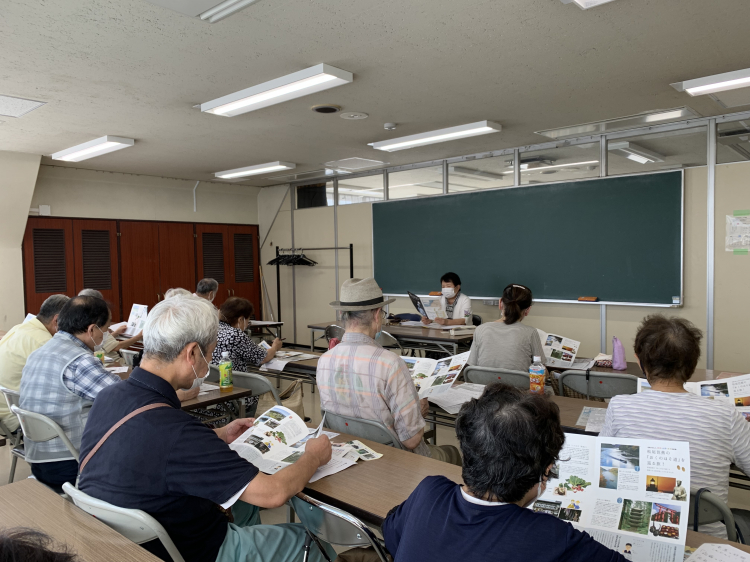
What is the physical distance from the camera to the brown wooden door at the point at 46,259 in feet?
22.5

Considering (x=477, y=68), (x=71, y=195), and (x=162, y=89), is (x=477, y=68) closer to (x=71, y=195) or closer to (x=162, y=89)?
(x=162, y=89)

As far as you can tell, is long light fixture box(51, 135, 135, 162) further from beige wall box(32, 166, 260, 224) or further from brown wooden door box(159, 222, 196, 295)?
brown wooden door box(159, 222, 196, 295)

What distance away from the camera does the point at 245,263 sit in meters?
9.27

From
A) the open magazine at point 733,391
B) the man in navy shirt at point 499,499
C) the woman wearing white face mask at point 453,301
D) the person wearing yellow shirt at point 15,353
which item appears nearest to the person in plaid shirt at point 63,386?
the person wearing yellow shirt at point 15,353

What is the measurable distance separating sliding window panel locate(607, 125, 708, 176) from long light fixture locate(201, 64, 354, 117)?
11.1ft

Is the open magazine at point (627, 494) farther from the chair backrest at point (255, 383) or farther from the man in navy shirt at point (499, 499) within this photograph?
the chair backrest at point (255, 383)

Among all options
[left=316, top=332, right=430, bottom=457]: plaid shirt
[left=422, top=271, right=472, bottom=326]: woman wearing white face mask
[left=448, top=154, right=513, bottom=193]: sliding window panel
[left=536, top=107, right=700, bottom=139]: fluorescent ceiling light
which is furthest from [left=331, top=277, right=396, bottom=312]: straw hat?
[left=448, top=154, right=513, bottom=193]: sliding window panel

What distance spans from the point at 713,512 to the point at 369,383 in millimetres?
1294

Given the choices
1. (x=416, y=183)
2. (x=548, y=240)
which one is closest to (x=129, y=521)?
(x=548, y=240)

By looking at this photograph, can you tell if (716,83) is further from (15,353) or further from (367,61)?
(15,353)

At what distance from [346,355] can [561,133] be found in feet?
14.1

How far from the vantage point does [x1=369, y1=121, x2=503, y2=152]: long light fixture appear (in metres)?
4.95

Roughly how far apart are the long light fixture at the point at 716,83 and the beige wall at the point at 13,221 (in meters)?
6.80

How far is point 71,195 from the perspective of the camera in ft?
23.7
